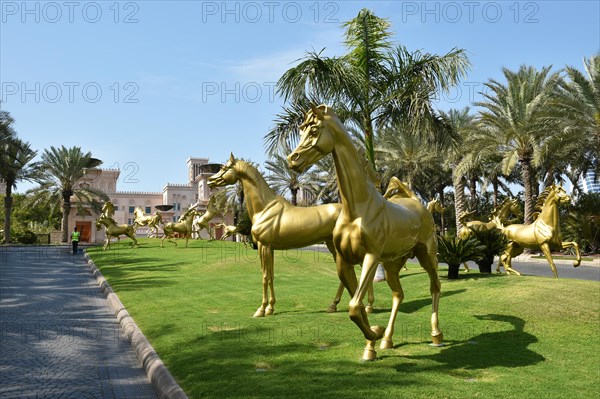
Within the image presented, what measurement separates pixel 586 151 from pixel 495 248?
2110 cm

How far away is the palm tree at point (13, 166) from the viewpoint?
37719 millimetres

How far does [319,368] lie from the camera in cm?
579

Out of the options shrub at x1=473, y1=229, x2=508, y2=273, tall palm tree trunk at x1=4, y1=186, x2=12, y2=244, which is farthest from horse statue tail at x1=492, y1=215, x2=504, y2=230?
tall palm tree trunk at x1=4, y1=186, x2=12, y2=244

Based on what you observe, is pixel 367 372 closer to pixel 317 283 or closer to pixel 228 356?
pixel 228 356

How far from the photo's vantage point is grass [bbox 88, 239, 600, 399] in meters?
5.20

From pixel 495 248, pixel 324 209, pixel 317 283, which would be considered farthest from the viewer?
pixel 317 283

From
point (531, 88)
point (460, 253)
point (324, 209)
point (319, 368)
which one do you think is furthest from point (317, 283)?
point (531, 88)

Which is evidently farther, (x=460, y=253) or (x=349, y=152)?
(x=460, y=253)

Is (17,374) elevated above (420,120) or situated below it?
below

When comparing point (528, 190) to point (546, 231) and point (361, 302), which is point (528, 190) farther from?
point (361, 302)

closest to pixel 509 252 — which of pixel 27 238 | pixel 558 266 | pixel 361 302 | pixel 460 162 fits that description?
pixel 361 302

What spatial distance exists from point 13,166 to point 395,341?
40881mm

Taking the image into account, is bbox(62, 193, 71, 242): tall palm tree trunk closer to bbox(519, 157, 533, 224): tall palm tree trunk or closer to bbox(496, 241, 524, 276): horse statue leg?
bbox(519, 157, 533, 224): tall palm tree trunk

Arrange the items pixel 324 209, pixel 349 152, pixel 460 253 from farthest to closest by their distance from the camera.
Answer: pixel 460 253, pixel 324 209, pixel 349 152
